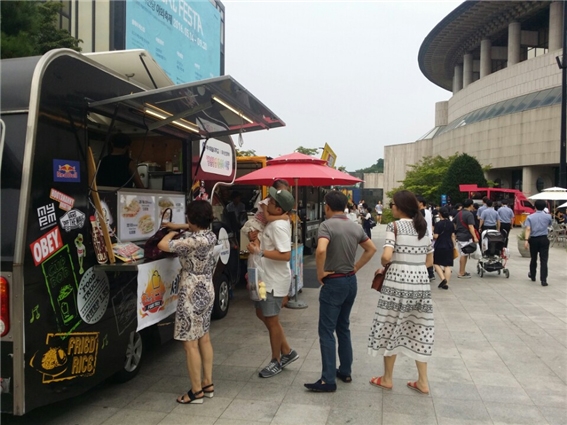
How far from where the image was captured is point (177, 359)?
4.93 m

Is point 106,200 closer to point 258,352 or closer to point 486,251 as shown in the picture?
point 258,352

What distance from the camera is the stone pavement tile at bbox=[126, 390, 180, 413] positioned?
3.73m

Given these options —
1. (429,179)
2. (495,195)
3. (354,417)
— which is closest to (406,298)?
(354,417)

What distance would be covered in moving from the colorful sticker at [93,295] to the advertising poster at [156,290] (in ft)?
0.91

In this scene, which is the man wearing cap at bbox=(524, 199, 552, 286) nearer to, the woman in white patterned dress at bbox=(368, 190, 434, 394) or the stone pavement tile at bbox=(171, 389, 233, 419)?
the woman in white patterned dress at bbox=(368, 190, 434, 394)

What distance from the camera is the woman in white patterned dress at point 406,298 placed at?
397cm

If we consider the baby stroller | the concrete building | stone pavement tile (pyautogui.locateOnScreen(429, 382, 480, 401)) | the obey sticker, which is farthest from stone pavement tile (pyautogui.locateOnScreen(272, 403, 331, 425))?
the concrete building

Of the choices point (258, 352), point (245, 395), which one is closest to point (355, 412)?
point (245, 395)

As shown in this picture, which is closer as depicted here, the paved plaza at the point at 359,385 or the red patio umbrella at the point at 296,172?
the paved plaza at the point at 359,385

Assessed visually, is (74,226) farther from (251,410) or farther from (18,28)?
(18,28)

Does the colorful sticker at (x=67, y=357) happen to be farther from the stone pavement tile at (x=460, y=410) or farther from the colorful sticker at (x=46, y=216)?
the stone pavement tile at (x=460, y=410)

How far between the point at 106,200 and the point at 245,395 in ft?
6.94

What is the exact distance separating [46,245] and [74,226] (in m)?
0.32

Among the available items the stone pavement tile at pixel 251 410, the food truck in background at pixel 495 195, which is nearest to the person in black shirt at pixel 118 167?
the stone pavement tile at pixel 251 410
